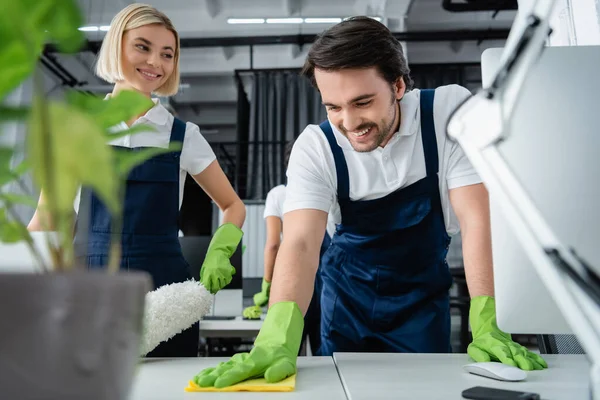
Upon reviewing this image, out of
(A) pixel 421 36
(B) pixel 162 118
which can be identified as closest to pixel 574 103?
(B) pixel 162 118

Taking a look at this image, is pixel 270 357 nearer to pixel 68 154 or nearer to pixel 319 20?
pixel 68 154

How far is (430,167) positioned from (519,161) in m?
0.74

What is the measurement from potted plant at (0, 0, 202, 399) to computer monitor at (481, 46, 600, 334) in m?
0.53

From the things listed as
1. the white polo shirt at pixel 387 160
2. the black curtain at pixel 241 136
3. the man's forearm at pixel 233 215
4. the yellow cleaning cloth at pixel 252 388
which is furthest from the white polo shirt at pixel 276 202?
the black curtain at pixel 241 136

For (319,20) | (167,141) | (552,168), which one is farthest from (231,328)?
(319,20)

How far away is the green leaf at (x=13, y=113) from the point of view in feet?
1.22

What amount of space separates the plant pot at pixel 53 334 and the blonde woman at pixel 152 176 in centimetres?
110

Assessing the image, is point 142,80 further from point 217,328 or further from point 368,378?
point 217,328

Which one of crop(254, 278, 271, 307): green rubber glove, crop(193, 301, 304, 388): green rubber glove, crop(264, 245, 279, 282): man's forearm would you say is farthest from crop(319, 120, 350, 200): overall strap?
crop(254, 278, 271, 307): green rubber glove

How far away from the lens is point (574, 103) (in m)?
0.72

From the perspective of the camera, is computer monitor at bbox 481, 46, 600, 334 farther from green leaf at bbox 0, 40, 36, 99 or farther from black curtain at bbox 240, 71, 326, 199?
black curtain at bbox 240, 71, 326, 199

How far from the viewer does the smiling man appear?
137cm

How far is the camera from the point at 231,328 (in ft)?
8.30

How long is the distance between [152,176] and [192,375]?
31.8 inches
